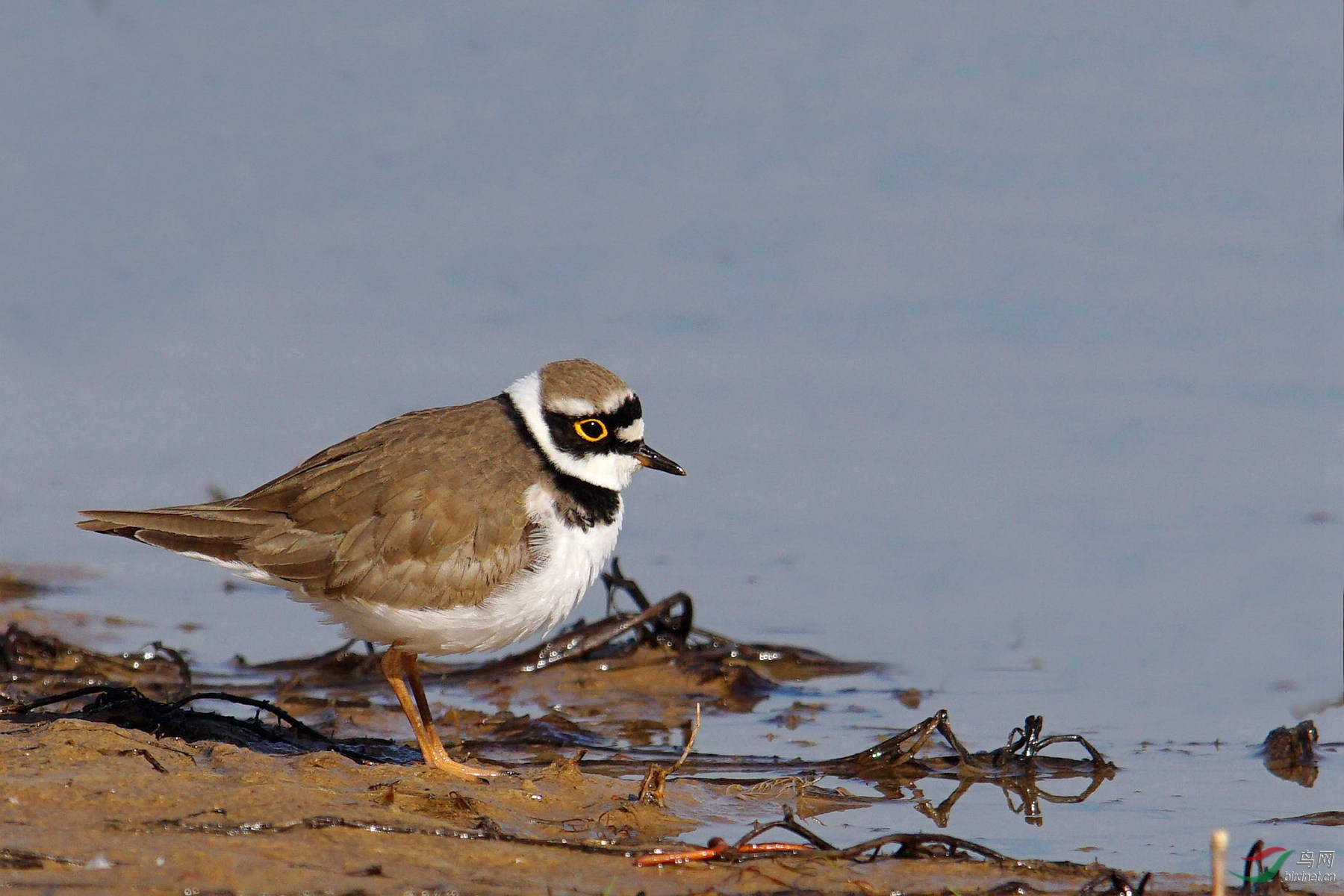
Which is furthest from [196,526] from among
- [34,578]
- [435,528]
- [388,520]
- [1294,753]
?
[1294,753]

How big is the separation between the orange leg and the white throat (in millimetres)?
970

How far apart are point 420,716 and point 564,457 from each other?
114 centimetres

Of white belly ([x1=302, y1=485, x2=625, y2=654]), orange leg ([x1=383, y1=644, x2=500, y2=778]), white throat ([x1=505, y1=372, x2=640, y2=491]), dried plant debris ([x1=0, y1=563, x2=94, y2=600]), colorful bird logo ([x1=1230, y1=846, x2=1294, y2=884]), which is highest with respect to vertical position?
white throat ([x1=505, y1=372, x2=640, y2=491])

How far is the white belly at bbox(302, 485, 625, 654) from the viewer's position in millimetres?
5957

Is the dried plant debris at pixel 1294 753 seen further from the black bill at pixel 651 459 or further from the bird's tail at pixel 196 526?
the bird's tail at pixel 196 526

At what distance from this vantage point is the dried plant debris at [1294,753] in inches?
258

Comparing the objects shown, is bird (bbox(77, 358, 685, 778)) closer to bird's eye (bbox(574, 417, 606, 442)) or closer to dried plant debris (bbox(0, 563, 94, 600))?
bird's eye (bbox(574, 417, 606, 442))

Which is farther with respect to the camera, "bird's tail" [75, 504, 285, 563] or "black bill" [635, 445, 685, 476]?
"black bill" [635, 445, 685, 476]

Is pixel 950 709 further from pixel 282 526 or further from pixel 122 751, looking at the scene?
pixel 122 751

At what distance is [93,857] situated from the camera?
4371 millimetres

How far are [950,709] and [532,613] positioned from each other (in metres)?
2.44

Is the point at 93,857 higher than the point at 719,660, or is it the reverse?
the point at 719,660

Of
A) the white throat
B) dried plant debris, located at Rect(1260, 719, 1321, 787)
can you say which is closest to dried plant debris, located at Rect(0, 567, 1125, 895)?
dried plant debris, located at Rect(1260, 719, 1321, 787)

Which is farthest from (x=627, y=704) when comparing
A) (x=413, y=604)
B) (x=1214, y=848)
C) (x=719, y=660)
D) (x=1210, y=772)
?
(x=1214, y=848)
